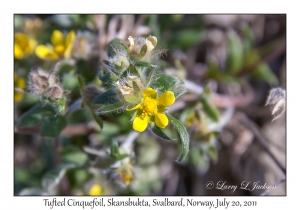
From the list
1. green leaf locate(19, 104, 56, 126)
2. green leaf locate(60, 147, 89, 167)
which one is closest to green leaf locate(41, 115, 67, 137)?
green leaf locate(19, 104, 56, 126)

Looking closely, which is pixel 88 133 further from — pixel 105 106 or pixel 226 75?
pixel 226 75

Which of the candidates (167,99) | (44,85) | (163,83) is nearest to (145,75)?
(163,83)

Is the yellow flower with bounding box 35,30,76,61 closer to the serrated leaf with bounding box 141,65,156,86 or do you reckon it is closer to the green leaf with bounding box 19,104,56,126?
the green leaf with bounding box 19,104,56,126

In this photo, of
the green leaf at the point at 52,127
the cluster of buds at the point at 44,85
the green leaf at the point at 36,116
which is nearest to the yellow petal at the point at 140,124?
the cluster of buds at the point at 44,85

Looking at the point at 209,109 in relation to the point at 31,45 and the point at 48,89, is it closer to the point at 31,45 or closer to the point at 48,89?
the point at 48,89

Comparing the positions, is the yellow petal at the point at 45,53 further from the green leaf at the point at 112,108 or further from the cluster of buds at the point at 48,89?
the green leaf at the point at 112,108

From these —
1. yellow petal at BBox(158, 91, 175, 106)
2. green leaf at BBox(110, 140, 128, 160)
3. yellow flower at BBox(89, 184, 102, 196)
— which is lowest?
yellow flower at BBox(89, 184, 102, 196)
